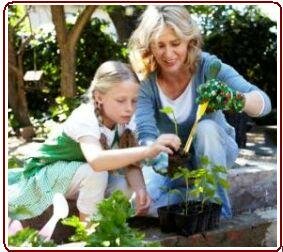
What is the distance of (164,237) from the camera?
4.72 ft

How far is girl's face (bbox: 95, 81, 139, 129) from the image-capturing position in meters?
1.53

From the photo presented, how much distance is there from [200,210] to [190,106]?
31cm

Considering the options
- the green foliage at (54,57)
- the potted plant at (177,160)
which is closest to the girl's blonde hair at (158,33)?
the potted plant at (177,160)

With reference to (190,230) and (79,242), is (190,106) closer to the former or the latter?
(190,230)

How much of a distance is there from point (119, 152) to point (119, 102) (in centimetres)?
16

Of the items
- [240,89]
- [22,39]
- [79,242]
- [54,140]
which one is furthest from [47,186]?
→ [22,39]

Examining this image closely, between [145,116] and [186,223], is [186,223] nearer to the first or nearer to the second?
[186,223]

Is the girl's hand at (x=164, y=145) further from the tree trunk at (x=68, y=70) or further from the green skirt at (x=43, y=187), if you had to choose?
the tree trunk at (x=68, y=70)

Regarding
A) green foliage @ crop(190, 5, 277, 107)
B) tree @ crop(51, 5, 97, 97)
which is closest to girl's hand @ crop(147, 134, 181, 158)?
tree @ crop(51, 5, 97, 97)

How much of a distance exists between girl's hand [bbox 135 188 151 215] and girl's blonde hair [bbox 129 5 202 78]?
32cm

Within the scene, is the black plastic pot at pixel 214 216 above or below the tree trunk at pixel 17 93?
below

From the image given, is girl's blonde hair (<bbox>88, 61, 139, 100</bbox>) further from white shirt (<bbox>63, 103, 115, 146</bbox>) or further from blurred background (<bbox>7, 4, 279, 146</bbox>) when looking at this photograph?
blurred background (<bbox>7, 4, 279, 146</bbox>)

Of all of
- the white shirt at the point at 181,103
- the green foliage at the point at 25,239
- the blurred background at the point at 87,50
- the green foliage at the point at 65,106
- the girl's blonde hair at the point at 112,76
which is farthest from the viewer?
the blurred background at the point at 87,50

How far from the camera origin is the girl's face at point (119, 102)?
153cm
